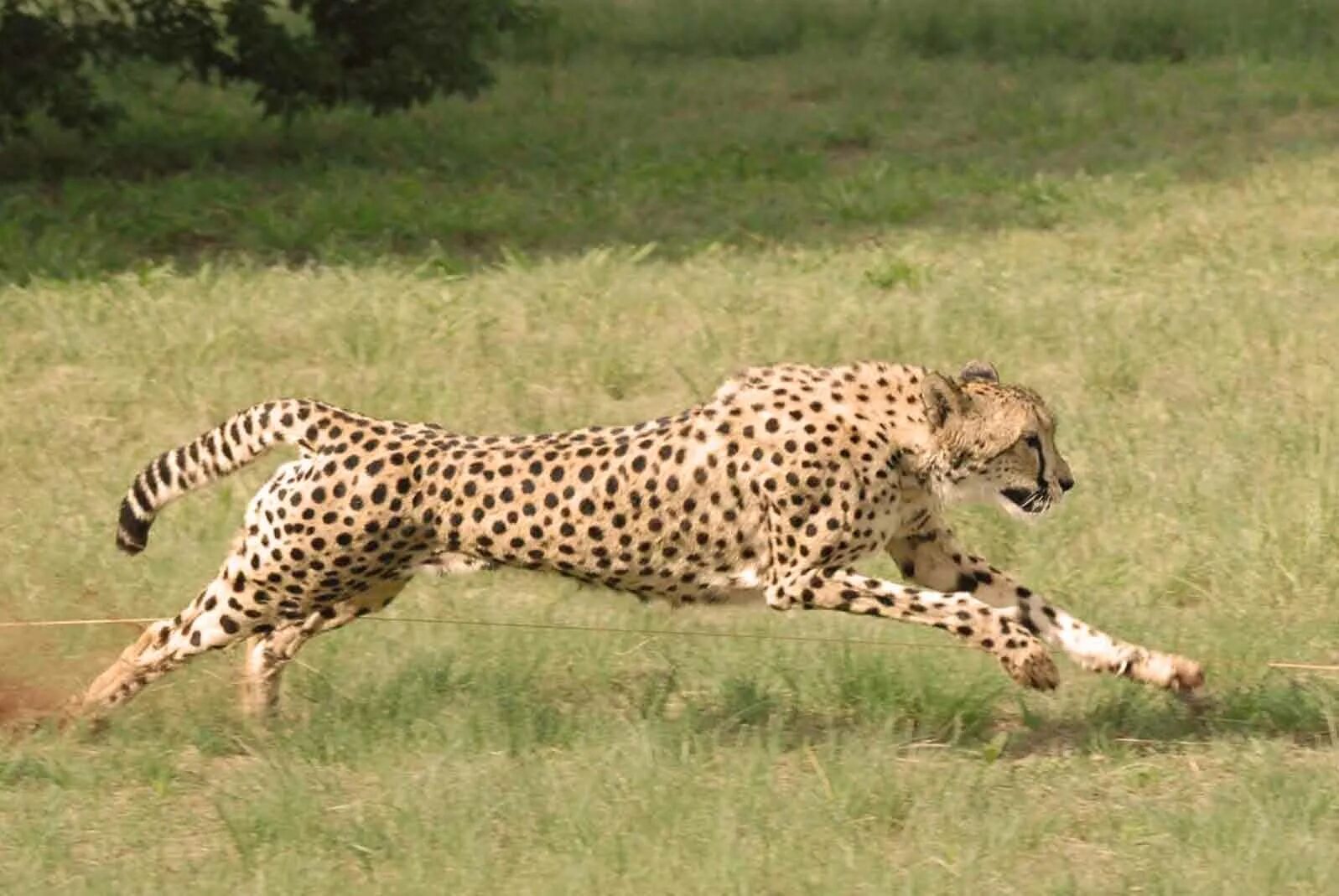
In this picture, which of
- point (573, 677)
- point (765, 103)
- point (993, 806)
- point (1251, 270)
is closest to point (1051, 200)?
point (1251, 270)

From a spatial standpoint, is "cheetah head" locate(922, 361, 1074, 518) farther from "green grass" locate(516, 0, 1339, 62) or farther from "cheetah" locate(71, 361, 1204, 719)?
"green grass" locate(516, 0, 1339, 62)

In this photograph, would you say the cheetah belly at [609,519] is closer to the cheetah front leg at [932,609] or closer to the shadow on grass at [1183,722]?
the cheetah front leg at [932,609]

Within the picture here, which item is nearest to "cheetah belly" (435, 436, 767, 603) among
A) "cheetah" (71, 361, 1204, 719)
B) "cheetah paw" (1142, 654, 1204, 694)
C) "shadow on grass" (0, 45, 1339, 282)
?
A: "cheetah" (71, 361, 1204, 719)

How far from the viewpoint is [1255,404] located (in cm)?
929

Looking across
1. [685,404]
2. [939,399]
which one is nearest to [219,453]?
[939,399]

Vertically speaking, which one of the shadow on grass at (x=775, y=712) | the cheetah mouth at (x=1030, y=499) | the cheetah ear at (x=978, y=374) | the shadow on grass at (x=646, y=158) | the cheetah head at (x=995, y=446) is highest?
the cheetah ear at (x=978, y=374)

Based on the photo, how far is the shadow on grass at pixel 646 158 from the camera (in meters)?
12.6

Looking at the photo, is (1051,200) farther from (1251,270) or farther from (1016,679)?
(1016,679)

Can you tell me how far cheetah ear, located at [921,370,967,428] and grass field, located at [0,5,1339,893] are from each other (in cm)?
74

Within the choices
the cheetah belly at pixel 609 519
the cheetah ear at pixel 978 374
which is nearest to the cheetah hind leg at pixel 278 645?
the cheetah belly at pixel 609 519

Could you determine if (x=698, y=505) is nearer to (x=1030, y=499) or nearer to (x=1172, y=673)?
(x=1030, y=499)

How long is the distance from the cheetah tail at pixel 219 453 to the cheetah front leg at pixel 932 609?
1212mm

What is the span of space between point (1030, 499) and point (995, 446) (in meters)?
0.21

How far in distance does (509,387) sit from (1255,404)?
8.76ft
